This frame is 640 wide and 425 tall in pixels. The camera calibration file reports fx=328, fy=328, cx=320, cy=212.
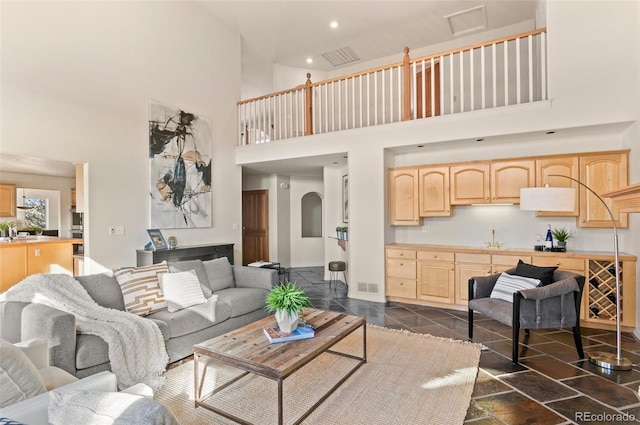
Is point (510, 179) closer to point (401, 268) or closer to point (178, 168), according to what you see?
point (401, 268)

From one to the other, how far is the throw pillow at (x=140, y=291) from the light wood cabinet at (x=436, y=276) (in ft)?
11.4

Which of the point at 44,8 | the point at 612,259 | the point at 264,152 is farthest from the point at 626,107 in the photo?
the point at 44,8

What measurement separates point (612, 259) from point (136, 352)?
4979 millimetres

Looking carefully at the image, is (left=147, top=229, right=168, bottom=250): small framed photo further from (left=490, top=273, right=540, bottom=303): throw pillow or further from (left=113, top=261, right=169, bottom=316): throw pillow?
(left=490, top=273, right=540, bottom=303): throw pillow

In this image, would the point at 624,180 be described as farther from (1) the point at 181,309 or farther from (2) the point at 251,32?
(2) the point at 251,32

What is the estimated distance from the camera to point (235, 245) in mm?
6484

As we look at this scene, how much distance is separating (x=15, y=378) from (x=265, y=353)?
1225 millimetres

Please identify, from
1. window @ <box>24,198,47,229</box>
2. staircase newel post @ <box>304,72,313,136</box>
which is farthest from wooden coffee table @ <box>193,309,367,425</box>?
window @ <box>24,198,47,229</box>

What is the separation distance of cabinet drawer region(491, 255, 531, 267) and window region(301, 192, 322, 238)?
5.06m

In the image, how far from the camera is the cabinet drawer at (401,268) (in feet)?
16.3

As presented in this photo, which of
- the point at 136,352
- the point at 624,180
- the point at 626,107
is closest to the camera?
the point at 136,352

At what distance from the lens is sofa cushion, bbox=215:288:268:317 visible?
3.52m

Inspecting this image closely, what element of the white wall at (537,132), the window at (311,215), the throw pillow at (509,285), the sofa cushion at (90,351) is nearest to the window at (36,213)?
the white wall at (537,132)

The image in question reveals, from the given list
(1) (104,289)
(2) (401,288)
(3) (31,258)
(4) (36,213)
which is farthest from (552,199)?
(4) (36,213)
